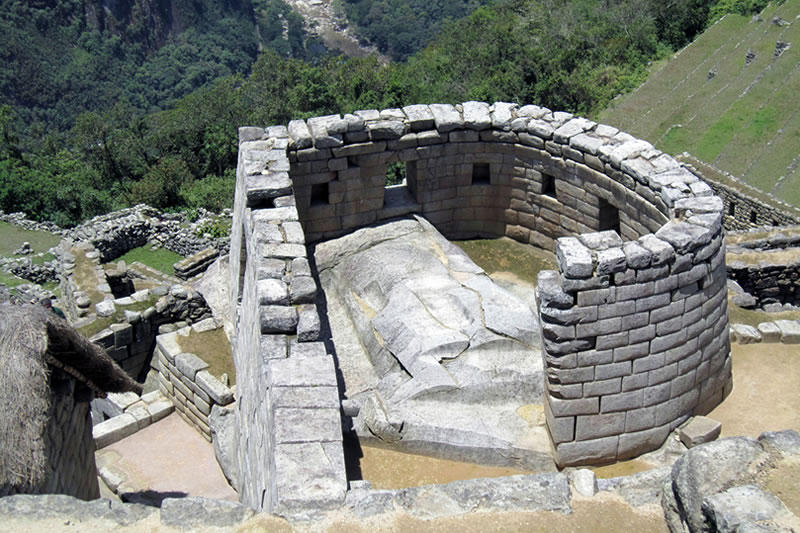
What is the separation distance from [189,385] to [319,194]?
371 centimetres

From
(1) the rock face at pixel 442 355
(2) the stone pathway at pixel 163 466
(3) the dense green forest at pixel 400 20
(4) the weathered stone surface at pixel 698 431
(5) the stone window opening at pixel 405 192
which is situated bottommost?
(3) the dense green forest at pixel 400 20

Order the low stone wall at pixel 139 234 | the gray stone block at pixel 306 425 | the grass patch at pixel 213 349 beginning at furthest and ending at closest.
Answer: the low stone wall at pixel 139 234, the grass patch at pixel 213 349, the gray stone block at pixel 306 425

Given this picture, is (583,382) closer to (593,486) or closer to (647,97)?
(593,486)

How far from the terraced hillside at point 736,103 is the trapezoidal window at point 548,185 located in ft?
49.3

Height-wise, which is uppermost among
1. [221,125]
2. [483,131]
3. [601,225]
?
[483,131]

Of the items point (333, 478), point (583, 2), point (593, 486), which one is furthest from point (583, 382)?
point (583, 2)

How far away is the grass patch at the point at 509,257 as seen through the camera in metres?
14.5

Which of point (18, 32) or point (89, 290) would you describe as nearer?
point (89, 290)

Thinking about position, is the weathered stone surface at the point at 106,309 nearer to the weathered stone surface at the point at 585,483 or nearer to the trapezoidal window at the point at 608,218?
the trapezoidal window at the point at 608,218

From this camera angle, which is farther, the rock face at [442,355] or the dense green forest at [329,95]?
the dense green forest at [329,95]

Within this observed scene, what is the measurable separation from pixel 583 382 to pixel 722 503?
3802 mm

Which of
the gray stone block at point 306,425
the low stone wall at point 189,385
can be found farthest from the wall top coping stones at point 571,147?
the low stone wall at point 189,385

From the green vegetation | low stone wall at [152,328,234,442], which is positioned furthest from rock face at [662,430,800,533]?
the green vegetation

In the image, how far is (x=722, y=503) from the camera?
246 inches
